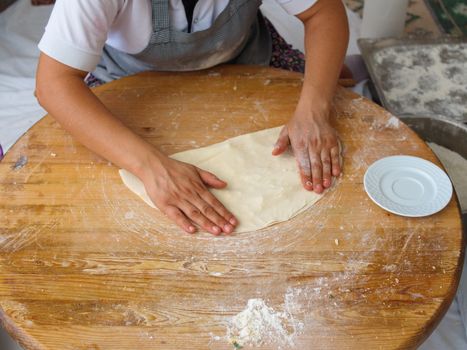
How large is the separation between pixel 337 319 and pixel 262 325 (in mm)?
128

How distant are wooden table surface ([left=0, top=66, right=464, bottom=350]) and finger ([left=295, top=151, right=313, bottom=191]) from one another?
5 centimetres

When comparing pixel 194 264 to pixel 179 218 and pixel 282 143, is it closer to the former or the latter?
pixel 179 218

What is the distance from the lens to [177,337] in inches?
31.7

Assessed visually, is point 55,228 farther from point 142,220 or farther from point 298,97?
point 298,97

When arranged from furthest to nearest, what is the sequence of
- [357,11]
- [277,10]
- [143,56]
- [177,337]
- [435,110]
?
1. [357,11]
2. [277,10]
3. [435,110]
4. [143,56]
5. [177,337]

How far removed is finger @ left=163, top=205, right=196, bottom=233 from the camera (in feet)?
3.14

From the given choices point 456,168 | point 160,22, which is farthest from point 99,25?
point 456,168

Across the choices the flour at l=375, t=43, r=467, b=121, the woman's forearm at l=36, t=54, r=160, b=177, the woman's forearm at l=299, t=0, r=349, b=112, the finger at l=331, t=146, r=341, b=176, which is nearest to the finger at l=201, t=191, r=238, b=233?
the woman's forearm at l=36, t=54, r=160, b=177

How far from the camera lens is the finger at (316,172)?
104 centimetres

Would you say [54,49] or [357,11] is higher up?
[54,49]

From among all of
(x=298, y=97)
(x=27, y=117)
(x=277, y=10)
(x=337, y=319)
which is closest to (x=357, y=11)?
(x=277, y=10)

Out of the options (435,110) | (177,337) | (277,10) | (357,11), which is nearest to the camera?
(177,337)

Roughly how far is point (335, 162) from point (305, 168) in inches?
2.7

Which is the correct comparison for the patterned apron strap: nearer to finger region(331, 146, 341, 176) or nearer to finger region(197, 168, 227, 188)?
finger region(197, 168, 227, 188)
